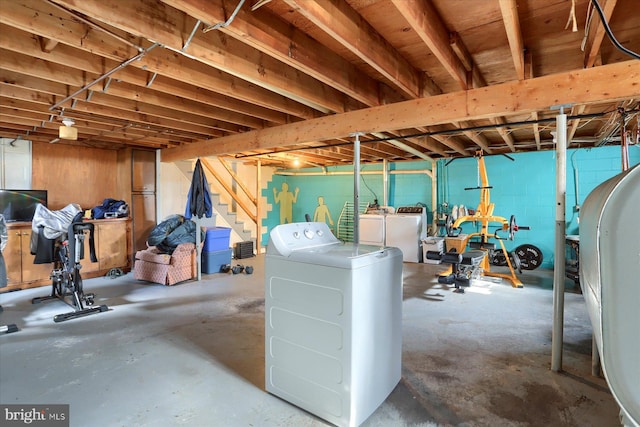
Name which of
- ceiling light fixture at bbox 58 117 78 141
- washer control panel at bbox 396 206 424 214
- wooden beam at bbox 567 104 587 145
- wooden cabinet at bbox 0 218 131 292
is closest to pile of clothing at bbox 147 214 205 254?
wooden cabinet at bbox 0 218 131 292

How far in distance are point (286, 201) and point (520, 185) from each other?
19.6 ft

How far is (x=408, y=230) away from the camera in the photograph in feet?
23.2

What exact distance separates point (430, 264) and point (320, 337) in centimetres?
542

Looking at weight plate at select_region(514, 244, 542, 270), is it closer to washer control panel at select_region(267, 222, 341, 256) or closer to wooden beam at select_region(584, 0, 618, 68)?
wooden beam at select_region(584, 0, 618, 68)

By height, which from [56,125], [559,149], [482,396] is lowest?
[482,396]

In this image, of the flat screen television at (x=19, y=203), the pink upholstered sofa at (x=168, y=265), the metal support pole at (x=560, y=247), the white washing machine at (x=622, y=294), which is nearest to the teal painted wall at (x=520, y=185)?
the metal support pole at (x=560, y=247)

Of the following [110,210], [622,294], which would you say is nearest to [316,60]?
[622,294]

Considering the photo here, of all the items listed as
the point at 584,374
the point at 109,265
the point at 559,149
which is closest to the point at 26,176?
the point at 109,265

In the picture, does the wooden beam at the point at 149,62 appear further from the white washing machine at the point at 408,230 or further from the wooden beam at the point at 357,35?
the white washing machine at the point at 408,230

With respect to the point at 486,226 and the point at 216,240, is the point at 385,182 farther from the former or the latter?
the point at 216,240

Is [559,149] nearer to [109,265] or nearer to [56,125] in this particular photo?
[56,125]

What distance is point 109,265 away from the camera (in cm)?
575

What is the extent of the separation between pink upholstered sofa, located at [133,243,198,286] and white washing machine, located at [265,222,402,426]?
3.53 metres

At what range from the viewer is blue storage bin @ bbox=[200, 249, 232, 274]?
596 cm
